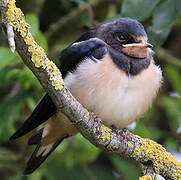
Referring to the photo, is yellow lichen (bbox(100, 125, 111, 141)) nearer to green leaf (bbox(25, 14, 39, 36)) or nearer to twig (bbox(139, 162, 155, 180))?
twig (bbox(139, 162, 155, 180))

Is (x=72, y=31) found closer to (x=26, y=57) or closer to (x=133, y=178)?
(x=133, y=178)

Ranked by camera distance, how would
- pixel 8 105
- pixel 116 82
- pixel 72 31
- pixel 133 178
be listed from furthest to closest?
1. pixel 72 31
2. pixel 133 178
3. pixel 8 105
4. pixel 116 82

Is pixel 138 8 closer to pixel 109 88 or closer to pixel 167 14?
pixel 167 14

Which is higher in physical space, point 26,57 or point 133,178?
point 26,57

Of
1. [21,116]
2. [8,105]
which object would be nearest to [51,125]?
[8,105]

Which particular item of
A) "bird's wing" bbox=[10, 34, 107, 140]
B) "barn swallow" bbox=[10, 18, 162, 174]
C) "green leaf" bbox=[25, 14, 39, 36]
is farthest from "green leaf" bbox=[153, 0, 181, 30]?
"green leaf" bbox=[25, 14, 39, 36]

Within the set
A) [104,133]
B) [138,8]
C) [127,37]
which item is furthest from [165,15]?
[104,133]
